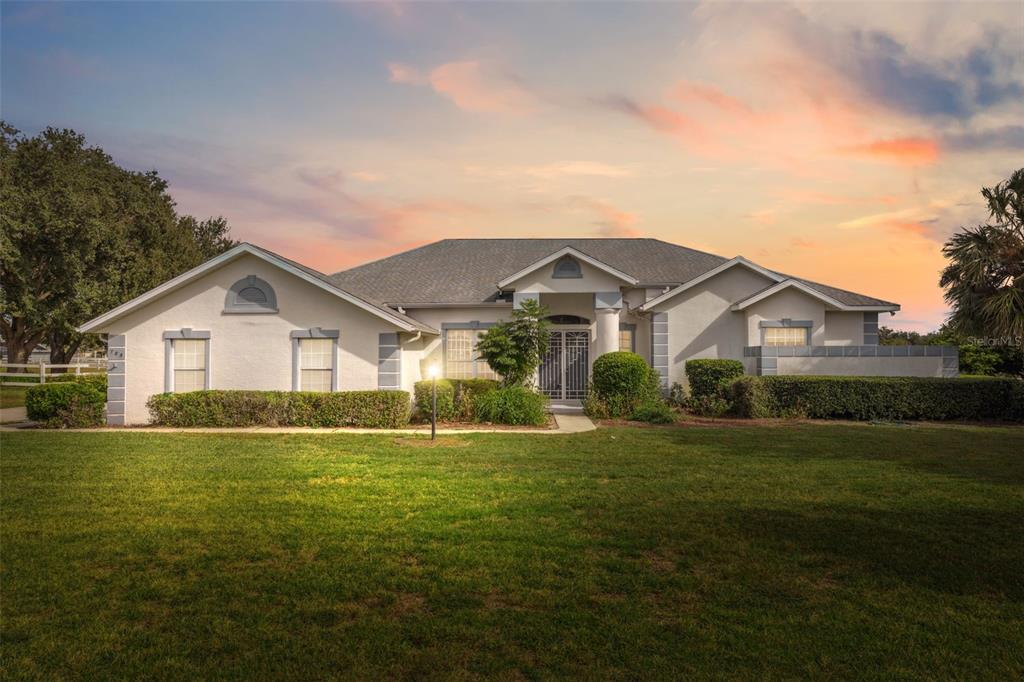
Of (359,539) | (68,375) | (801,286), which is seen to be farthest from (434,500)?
(68,375)

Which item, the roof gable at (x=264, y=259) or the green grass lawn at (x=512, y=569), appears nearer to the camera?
the green grass lawn at (x=512, y=569)

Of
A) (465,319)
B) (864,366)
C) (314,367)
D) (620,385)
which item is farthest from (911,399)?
(314,367)

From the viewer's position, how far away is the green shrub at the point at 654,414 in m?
16.7

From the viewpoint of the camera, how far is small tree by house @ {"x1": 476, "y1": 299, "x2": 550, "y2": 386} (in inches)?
726

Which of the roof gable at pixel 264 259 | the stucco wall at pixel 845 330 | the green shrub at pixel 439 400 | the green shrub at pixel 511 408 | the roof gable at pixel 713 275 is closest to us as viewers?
A: the green shrub at pixel 511 408

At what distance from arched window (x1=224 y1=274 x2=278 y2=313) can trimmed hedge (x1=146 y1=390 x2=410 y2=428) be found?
252cm

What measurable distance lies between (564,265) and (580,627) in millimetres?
17316

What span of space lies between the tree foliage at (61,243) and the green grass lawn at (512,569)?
103ft

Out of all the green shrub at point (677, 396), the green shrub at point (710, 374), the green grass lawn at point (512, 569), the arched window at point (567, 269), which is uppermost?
the arched window at point (567, 269)

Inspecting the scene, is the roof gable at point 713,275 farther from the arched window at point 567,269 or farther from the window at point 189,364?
the window at point 189,364

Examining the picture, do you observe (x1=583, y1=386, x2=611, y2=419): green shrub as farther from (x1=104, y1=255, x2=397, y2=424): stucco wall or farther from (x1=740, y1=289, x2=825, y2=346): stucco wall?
(x1=104, y1=255, x2=397, y2=424): stucco wall

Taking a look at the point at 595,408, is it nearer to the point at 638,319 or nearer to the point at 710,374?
the point at 710,374

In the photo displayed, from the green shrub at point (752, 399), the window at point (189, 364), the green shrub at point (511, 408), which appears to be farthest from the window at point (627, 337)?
the window at point (189, 364)

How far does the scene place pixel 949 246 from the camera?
18.1 m
